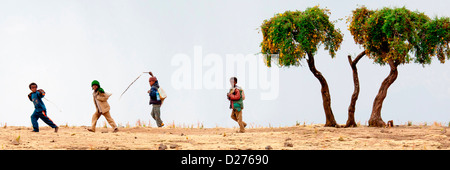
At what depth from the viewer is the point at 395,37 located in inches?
794

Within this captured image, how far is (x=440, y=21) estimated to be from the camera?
20.8m

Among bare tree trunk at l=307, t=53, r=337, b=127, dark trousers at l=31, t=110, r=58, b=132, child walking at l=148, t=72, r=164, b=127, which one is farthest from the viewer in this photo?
bare tree trunk at l=307, t=53, r=337, b=127

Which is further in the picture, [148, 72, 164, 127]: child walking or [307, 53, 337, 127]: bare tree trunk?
[307, 53, 337, 127]: bare tree trunk

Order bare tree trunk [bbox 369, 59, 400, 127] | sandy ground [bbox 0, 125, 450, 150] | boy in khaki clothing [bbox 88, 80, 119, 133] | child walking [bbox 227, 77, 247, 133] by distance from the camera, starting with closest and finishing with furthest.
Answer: sandy ground [bbox 0, 125, 450, 150], boy in khaki clothing [bbox 88, 80, 119, 133], child walking [bbox 227, 77, 247, 133], bare tree trunk [bbox 369, 59, 400, 127]

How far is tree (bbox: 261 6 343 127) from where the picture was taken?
2028 centimetres

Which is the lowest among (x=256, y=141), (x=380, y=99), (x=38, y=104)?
(x=256, y=141)

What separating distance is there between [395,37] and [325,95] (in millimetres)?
3827

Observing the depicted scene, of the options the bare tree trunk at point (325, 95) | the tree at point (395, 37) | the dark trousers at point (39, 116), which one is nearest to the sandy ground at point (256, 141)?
the dark trousers at point (39, 116)

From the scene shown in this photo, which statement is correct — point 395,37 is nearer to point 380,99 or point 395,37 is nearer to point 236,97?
point 380,99

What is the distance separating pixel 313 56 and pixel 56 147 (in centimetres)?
1204

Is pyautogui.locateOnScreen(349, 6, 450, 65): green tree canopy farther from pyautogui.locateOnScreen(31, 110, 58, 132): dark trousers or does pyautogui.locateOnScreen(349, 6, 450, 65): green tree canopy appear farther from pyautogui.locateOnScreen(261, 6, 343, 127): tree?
pyautogui.locateOnScreen(31, 110, 58, 132): dark trousers

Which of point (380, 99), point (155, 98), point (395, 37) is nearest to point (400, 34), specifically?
point (395, 37)

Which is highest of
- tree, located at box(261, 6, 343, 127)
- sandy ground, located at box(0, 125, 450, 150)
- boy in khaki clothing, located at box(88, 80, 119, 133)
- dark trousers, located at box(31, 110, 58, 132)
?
tree, located at box(261, 6, 343, 127)

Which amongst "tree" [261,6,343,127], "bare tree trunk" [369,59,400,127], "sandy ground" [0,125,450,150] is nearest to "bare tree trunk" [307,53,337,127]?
"tree" [261,6,343,127]
